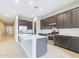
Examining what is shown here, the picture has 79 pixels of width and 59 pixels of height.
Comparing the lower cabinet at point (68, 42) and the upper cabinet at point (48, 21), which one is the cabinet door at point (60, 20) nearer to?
the upper cabinet at point (48, 21)

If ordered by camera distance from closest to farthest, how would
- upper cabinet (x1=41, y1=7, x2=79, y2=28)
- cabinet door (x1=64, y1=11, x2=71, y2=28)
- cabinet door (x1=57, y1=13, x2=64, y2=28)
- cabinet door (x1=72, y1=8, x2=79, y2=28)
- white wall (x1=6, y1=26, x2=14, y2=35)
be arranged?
cabinet door (x1=72, y1=8, x2=79, y2=28) < upper cabinet (x1=41, y1=7, x2=79, y2=28) < cabinet door (x1=64, y1=11, x2=71, y2=28) < cabinet door (x1=57, y1=13, x2=64, y2=28) < white wall (x1=6, y1=26, x2=14, y2=35)

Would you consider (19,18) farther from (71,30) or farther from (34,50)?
(34,50)

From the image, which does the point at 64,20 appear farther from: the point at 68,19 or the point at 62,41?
the point at 62,41

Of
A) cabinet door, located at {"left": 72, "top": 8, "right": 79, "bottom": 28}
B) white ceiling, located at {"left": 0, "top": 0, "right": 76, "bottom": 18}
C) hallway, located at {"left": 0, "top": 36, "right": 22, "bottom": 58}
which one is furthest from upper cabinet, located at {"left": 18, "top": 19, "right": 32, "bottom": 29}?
cabinet door, located at {"left": 72, "top": 8, "right": 79, "bottom": 28}

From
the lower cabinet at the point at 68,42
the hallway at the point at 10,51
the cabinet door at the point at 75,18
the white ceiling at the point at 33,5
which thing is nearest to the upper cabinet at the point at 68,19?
the cabinet door at the point at 75,18

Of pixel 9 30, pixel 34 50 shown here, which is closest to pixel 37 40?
Answer: pixel 34 50

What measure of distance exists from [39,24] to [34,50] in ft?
24.0

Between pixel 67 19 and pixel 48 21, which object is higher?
pixel 48 21

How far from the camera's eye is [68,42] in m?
5.18

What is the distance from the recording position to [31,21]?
36.4 feet

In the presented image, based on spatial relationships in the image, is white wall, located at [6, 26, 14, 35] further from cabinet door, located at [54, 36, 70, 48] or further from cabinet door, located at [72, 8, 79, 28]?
cabinet door, located at [72, 8, 79, 28]

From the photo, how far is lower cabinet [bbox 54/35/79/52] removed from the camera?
4.69 metres

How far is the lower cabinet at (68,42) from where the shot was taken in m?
4.69

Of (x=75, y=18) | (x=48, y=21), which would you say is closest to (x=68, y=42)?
(x=75, y=18)
